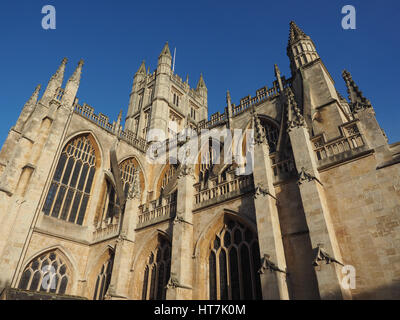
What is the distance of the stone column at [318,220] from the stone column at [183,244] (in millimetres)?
4936

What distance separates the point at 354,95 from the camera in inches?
402

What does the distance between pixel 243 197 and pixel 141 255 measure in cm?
617

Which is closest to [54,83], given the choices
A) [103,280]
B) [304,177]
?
[103,280]

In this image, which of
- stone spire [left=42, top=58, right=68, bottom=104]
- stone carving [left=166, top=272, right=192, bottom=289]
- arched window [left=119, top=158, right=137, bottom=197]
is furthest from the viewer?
arched window [left=119, top=158, right=137, bottom=197]

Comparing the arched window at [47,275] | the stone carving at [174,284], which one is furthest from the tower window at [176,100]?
the stone carving at [174,284]

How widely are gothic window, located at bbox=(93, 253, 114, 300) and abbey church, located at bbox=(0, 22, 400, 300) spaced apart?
0.19 ft

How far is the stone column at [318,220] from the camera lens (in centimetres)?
701

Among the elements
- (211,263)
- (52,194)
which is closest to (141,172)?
(52,194)

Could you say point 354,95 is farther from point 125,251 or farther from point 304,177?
point 125,251

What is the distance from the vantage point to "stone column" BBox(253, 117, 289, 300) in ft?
25.7

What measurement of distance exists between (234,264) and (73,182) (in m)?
12.1

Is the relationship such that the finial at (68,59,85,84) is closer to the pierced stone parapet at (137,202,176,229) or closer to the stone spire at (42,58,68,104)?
the stone spire at (42,58,68,104)

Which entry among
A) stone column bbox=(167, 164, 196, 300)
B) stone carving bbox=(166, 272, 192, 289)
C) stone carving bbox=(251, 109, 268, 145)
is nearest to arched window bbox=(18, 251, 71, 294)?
stone column bbox=(167, 164, 196, 300)
